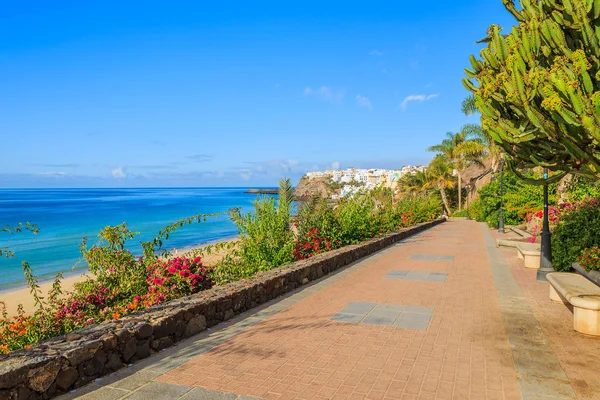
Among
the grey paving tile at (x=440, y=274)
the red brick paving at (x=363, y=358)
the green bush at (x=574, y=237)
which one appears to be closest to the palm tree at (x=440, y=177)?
the grey paving tile at (x=440, y=274)

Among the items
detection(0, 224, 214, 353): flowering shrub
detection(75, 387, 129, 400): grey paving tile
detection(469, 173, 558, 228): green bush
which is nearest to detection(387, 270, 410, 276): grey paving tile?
detection(0, 224, 214, 353): flowering shrub

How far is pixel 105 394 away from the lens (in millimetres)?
4137

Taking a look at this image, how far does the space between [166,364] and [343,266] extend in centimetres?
729

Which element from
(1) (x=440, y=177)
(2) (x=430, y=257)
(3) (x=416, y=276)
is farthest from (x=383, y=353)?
(1) (x=440, y=177)

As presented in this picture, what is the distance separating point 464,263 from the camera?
40.4ft

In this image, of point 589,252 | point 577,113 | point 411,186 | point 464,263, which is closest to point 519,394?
point 577,113

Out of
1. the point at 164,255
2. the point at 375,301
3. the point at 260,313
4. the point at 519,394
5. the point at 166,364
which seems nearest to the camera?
the point at 519,394

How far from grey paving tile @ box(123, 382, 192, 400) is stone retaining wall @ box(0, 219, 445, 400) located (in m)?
0.65

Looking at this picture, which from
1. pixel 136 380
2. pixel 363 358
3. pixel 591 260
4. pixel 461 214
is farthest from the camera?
pixel 461 214

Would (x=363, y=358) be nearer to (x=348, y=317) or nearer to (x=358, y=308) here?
(x=348, y=317)

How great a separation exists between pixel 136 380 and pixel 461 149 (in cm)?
4311

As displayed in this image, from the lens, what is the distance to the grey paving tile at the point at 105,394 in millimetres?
4059

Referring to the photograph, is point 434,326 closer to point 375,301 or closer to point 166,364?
point 375,301

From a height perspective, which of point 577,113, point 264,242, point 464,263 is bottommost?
point 464,263
